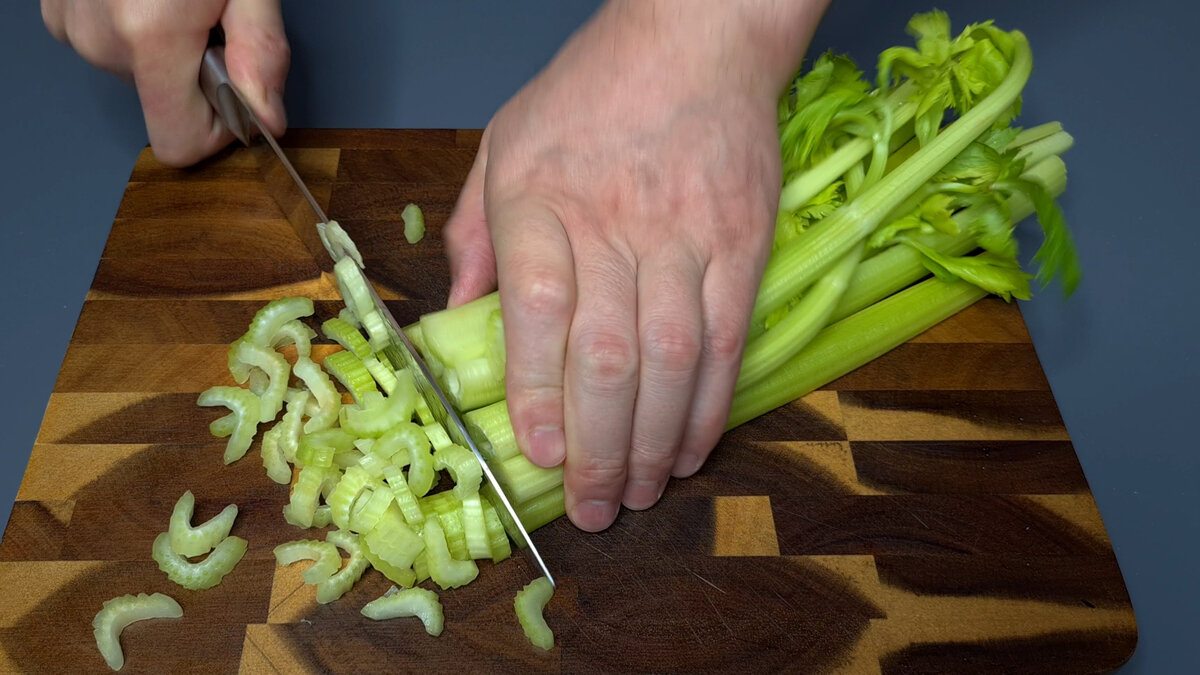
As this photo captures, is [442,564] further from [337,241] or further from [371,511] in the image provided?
[337,241]

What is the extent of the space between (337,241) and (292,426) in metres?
0.45

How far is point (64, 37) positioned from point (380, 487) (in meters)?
1.43

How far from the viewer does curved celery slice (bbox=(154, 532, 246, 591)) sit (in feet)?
5.91

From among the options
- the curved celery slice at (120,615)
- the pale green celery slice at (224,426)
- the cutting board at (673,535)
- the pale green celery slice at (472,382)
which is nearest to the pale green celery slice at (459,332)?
the pale green celery slice at (472,382)

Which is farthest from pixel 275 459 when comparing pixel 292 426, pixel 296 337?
pixel 296 337

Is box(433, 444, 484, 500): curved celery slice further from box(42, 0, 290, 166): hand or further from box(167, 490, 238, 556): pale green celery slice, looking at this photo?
box(42, 0, 290, 166): hand

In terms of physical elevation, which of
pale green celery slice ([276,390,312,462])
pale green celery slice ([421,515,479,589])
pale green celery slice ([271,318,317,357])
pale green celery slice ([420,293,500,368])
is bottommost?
pale green celery slice ([421,515,479,589])

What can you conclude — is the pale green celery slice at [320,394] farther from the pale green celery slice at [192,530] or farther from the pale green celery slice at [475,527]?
the pale green celery slice at [475,527]

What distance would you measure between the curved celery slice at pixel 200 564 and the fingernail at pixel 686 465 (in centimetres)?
83

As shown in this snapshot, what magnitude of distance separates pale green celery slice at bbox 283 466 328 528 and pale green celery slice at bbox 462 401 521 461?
30 centimetres

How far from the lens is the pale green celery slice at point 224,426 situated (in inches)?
78.8

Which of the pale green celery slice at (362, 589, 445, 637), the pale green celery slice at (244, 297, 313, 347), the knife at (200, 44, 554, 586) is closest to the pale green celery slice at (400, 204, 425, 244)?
the knife at (200, 44, 554, 586)

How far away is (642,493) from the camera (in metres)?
1.86

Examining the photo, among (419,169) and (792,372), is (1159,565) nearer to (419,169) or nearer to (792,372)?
(792,372)
